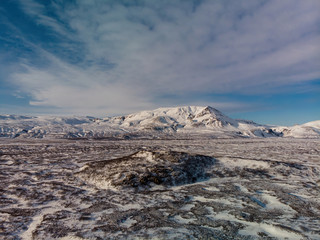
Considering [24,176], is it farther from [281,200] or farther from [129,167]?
[281,200]

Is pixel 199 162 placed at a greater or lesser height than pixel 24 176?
greater

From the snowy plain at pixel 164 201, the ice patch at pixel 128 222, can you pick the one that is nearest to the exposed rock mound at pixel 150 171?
the snowy plain at pixel 164 201

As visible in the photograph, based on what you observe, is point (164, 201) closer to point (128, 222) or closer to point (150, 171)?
point (128, 222)

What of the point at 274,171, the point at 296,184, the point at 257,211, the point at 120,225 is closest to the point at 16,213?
the point at 120,225

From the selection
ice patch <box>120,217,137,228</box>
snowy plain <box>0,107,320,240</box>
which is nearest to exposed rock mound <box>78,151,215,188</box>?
snowy plain <box>0,107,320,240</box>

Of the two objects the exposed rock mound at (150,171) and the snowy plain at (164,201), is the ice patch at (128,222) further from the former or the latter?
the exposed rock mound at (150,171)
